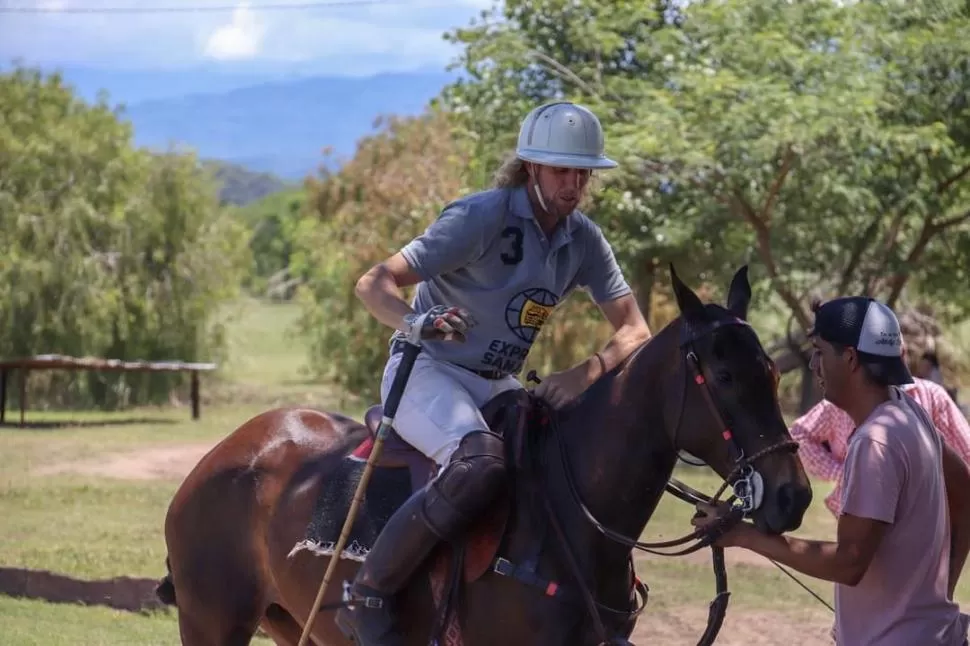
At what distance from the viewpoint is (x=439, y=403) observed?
17.0ft

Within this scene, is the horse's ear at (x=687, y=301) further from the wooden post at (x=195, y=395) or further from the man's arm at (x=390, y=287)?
the wooden post at (x=195, y=395)

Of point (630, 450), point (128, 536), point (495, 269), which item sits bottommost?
point (128, 536)

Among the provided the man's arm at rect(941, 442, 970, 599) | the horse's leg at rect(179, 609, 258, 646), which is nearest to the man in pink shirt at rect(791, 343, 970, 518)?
the man's arm at rect(941, 442, 970, 599)

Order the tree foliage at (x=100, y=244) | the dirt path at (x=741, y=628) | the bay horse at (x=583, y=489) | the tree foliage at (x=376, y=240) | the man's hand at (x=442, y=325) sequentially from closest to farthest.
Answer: the bay horse at (x=583, y=489)
the man's hand at (x=442, y=325)
the dirt path at (x=741, y=628)
the tree foliage at (x=376, y=240)
the tree foliage at (x=100, y=244)

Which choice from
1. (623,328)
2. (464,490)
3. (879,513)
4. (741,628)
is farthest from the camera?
(741,628)

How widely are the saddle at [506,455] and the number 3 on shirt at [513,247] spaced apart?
0.49 metres

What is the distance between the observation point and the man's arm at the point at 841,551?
4.15 metres

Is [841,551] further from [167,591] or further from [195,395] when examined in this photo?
[195,395]

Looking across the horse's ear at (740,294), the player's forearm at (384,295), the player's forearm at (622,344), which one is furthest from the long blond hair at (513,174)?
the horse's ear at (740,294)

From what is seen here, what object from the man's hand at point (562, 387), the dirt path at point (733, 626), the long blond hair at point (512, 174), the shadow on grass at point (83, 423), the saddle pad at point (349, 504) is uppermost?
the long blond hair at point (512, 174)

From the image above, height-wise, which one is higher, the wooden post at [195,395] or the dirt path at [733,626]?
Answer: the dirt path at [733,626]

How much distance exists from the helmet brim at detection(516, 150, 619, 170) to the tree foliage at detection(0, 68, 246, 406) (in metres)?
22.7

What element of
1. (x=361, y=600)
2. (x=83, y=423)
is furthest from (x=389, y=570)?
(x=83, y=423)

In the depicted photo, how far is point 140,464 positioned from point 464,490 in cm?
1458
